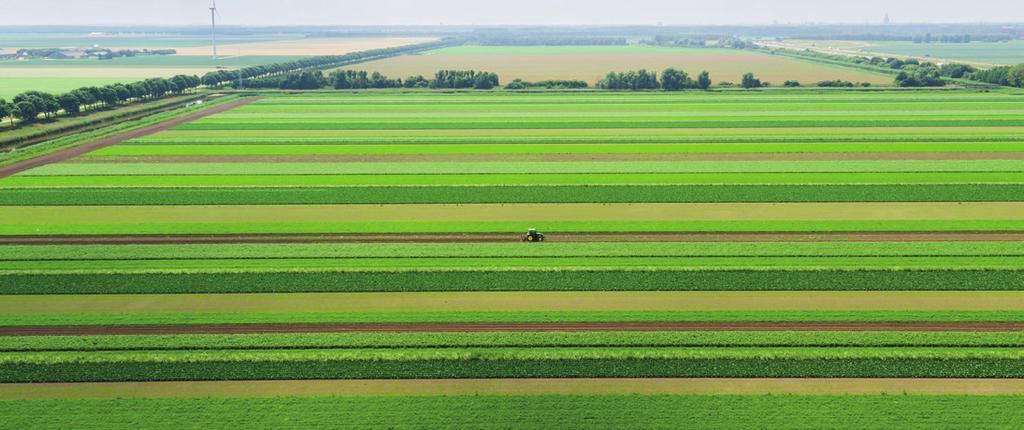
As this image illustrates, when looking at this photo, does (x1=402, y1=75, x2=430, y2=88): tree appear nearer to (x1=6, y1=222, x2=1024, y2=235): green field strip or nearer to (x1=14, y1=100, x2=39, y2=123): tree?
(x1=14, y1=100, x2=39, y2=123): tree

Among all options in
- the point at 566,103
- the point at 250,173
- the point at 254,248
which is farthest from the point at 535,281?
the point at 566,103

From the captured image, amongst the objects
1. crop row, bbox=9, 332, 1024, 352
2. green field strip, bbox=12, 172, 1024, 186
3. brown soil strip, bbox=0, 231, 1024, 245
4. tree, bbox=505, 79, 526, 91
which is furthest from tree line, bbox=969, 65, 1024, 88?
crop row, bbox=9, 332, 1024, 352

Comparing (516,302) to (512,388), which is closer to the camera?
(512,388)

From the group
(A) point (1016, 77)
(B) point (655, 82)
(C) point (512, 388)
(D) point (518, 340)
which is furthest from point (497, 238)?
(A) point (1016, 77)

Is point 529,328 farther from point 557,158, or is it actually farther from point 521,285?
point 557,158

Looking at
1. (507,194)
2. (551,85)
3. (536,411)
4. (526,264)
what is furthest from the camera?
(551,85)

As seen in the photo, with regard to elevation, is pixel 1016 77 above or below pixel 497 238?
above

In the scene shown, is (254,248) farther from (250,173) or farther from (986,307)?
(986,307)
